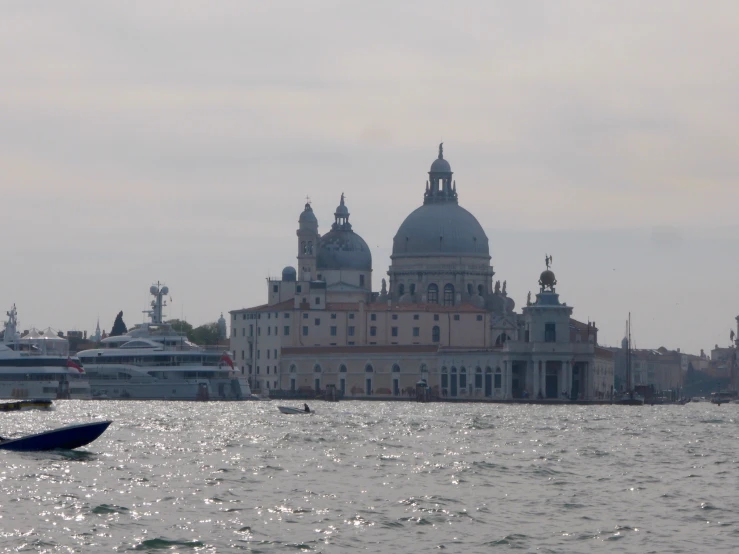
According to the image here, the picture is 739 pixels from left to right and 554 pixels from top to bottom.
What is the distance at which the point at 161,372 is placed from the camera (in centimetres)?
13375

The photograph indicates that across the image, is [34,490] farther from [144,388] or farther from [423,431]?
[144,388]

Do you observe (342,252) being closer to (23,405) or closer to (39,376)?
(39,376)

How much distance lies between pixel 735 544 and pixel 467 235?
142m

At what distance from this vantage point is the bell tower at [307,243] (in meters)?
171

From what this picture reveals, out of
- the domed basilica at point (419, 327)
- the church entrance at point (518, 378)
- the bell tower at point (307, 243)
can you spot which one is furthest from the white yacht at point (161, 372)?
the bell tower at point (307, 243)

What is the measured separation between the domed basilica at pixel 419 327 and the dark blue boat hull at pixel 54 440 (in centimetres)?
9356

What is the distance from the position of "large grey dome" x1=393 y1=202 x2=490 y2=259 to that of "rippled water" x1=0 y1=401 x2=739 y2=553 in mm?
111243

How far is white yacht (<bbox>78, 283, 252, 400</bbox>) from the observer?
13250 cm

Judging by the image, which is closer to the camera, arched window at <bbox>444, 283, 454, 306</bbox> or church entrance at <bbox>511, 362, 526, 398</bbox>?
church entrance at <bbox>511, 362, 526, 398</bbox>

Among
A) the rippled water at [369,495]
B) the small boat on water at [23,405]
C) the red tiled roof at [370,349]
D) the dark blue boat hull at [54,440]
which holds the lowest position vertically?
the rippled water at [369,495]

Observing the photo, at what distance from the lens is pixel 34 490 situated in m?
35.8

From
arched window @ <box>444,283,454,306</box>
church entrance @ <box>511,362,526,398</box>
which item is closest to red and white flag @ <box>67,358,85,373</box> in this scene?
church entrance @ <box>511,362,526,398</box>

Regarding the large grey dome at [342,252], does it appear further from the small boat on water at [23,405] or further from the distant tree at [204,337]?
the small boat on water at [23,405]

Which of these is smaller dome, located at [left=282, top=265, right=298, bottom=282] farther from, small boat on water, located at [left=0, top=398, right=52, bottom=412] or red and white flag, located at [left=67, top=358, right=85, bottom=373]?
small boat on water, located at [left=0, top=398, right=52, bottom=412]
